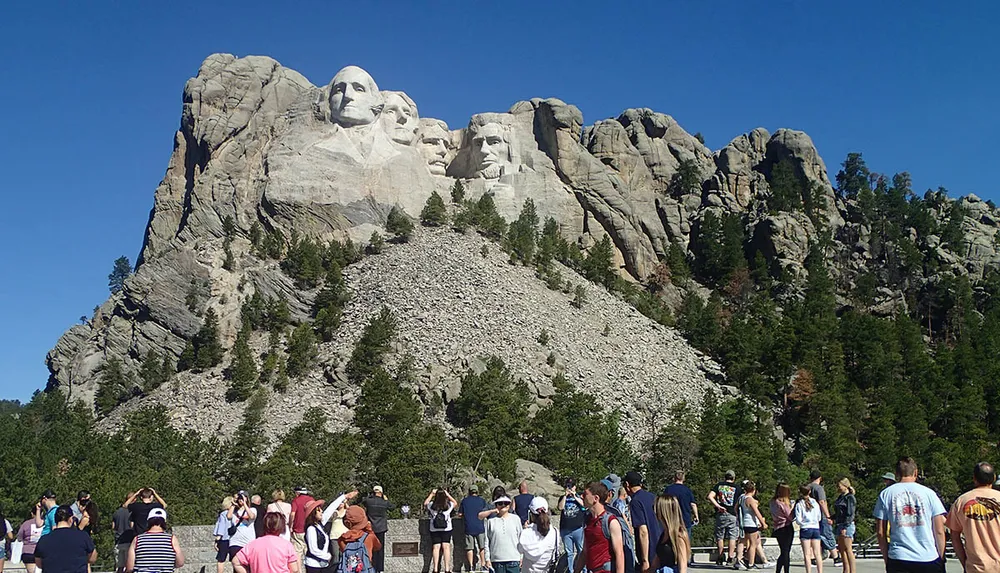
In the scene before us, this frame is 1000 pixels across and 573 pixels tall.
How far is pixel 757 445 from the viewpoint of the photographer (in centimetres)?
5231

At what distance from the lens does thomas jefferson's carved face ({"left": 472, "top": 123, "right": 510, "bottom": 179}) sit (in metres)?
97.8

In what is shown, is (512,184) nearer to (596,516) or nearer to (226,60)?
(226,60)

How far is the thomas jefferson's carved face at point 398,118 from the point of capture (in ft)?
300

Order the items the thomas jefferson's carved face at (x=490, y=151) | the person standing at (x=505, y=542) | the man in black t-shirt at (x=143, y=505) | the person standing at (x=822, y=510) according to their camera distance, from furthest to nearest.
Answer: the thomas jefferson's carved face at (x=490, y=151)
the person standing at (x=822, y=510)
the man in black t-shirt at (x=143, y=505)
the person standing at (x=505, y=542)

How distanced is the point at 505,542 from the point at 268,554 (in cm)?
412

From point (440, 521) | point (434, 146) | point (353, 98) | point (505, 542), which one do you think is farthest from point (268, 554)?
point (434, 146)

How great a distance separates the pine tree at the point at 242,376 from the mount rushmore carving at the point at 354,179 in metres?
7.75

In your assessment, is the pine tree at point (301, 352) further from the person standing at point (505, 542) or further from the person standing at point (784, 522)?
the person standing at point (505, 542)

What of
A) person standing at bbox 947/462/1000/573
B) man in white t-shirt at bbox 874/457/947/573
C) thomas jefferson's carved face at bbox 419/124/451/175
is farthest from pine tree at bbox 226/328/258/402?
person standing at bbox 947/462/1000/573

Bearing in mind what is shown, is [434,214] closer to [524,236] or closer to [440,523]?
[524,236]

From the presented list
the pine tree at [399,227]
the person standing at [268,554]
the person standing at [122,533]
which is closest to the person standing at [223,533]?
the person standing at [122,533]

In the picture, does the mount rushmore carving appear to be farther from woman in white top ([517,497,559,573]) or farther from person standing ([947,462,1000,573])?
person standing ([947,462,1000,573])

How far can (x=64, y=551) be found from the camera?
12.4 m

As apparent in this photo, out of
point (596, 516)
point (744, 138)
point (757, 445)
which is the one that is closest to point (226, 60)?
point (744, 138)
